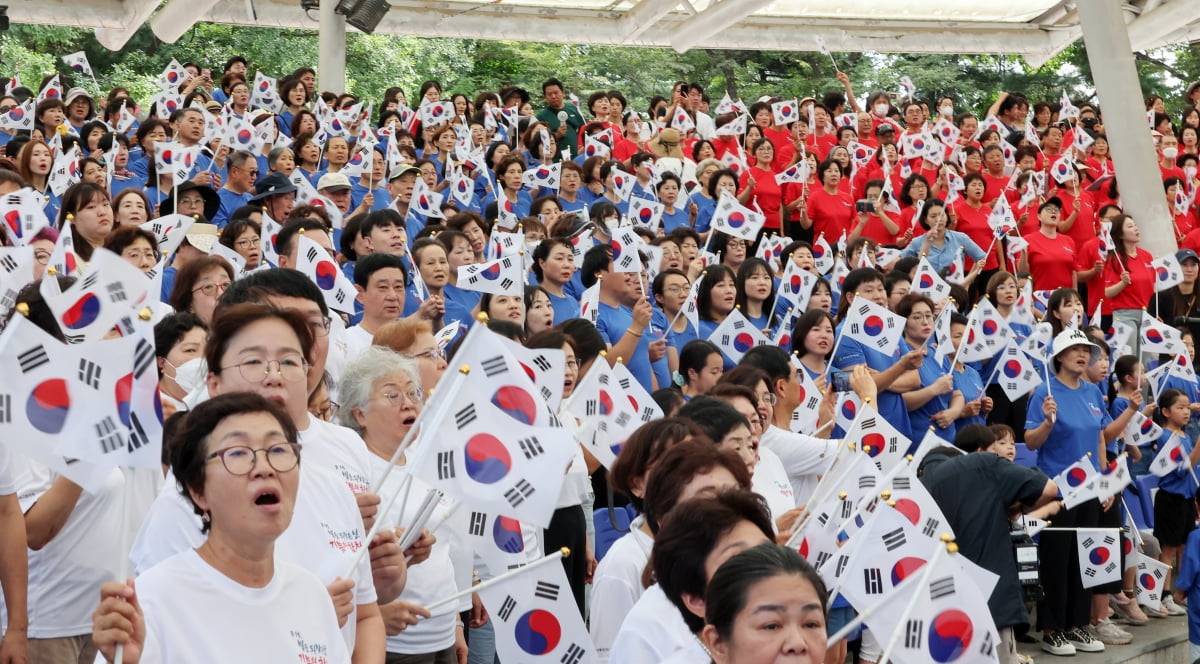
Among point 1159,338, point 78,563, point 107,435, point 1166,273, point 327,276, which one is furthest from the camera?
point 1166,273

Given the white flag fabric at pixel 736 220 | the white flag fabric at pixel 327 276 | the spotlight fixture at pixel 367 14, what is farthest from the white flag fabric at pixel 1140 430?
the spotlight fixture at pixel 367 14

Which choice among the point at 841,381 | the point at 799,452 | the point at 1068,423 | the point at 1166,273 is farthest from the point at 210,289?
the point at 1166,273

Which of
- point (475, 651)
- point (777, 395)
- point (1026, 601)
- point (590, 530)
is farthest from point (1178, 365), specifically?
point (475, 651)

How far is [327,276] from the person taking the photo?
23.5 ft

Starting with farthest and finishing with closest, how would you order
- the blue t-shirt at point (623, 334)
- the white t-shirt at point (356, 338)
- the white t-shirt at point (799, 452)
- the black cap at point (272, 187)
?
the black cap at point (272, 187) → the blue t-shirt at point (623, 334) → the white t-shirt at point (799, 452) → the white t-shirt at point (356, 338)

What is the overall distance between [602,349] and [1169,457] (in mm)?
5310

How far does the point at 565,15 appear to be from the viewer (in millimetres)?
22984

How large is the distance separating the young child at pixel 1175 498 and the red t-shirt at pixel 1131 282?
390cm

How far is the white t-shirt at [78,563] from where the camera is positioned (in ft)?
13.3

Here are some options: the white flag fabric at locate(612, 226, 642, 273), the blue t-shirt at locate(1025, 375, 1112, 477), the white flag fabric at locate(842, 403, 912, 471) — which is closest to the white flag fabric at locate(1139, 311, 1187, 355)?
the blue t-shirt at locate(1025, 375, 1112, 477)

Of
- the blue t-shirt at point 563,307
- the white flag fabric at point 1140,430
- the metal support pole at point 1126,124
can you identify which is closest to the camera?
the blue t-shirt at point 563,307

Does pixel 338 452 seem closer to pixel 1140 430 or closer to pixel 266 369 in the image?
pixel 266 369

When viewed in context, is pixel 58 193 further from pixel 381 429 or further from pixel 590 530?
pixel 381 429

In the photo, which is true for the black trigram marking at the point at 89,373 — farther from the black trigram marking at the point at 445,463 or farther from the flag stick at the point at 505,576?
the flag stick at the point at 505,576
